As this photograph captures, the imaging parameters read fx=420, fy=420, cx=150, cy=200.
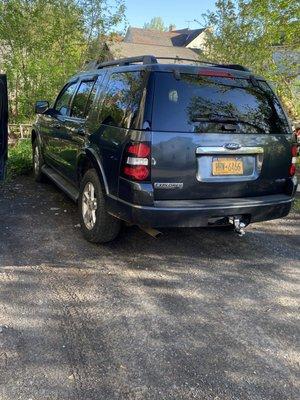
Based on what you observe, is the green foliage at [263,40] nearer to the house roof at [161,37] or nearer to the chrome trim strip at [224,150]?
the chrome trim strip at [224,150]

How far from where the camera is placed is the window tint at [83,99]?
500 centimetres

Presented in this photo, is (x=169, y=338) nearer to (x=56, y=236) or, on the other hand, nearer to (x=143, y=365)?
(x=143, y=365)

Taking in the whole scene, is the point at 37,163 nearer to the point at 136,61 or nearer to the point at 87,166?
the point at 87,166

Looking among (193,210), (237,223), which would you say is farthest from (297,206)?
(193,210)

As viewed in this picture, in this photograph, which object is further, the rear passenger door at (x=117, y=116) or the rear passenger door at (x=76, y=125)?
the rear passenger door at (x=76, y=125)

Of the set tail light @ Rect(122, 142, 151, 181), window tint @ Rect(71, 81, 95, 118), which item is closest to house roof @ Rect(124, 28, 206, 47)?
window tint @ Rect(71, 81, 95, 118)

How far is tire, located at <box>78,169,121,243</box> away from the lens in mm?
4316

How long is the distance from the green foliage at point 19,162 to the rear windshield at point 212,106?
182 inches

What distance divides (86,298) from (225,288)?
1241mm

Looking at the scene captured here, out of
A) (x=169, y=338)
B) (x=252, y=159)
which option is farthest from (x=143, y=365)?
(x=252, y=159)

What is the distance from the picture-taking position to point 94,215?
4.48 m

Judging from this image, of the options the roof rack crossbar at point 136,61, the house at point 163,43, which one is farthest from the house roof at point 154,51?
the roof rack crossbar at point 136,61

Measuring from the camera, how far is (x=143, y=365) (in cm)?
268

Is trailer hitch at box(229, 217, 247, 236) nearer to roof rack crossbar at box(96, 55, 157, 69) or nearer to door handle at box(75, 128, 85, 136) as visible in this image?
roof rack crossbar at box(96, 55, 157, 69)
